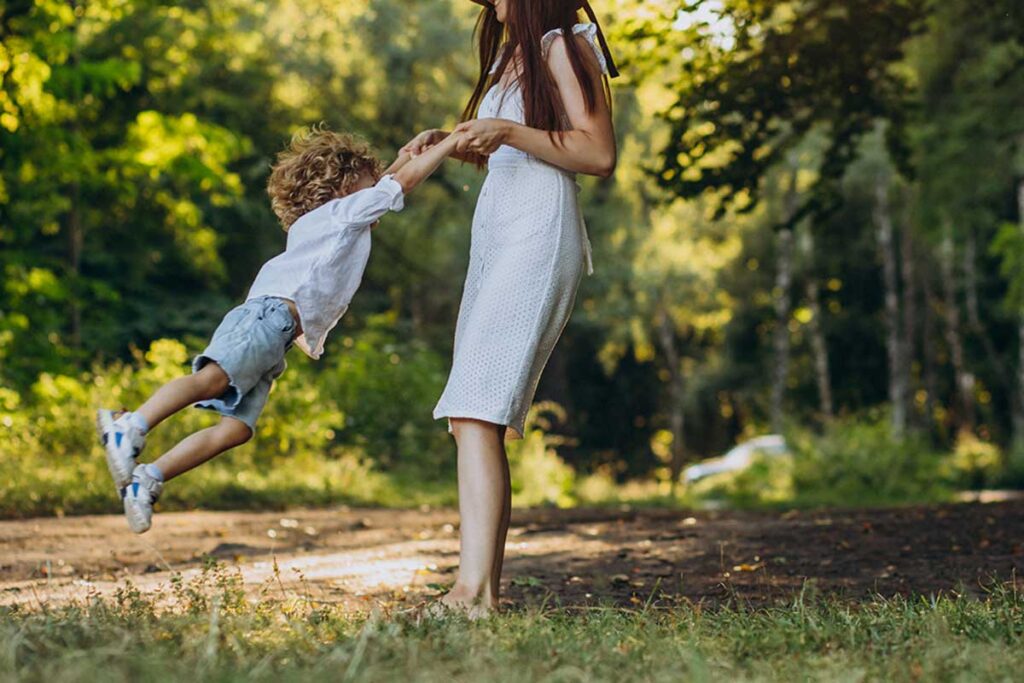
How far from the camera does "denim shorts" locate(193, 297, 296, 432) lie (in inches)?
170

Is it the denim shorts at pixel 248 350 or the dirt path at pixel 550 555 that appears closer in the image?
the denim shorts at pixel 248 350

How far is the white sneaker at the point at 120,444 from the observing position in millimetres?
4152

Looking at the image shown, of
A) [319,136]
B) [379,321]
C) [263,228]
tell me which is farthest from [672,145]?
[263,228]

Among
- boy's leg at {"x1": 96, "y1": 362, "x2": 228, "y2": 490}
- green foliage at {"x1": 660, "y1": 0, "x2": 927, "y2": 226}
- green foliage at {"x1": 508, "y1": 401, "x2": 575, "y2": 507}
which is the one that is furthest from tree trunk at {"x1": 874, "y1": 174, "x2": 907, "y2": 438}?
boy's leg at {"x1": 96, "y1": 362, "x2": 228, "y2": 490}

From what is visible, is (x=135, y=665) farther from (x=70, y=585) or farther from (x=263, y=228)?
(x=263, y=228)

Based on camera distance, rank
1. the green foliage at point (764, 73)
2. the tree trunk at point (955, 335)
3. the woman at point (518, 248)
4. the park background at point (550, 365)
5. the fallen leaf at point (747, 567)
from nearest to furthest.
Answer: the park background at point (550, 365) < the woman at point (518, 248) < the fallen leaf at point (747, 567) < the green foliage at point (764, 73) < the tree trunk at point (955, 335)

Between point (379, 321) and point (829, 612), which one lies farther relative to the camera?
point (379, 321)

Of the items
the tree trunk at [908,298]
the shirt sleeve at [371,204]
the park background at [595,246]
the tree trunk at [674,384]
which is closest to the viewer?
the shirt sleeve at [371,204]

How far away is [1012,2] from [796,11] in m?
1.62

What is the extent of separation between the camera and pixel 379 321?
17922mm

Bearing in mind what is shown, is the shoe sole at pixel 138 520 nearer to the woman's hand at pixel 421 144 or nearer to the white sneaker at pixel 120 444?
the white sneaker at pixel 120 444

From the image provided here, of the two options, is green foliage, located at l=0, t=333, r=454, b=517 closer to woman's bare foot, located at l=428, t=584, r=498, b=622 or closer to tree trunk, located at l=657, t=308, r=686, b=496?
woman's bare foot, located at l=428, t=584, r=498, b=622

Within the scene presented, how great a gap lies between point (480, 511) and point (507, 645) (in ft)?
3.18

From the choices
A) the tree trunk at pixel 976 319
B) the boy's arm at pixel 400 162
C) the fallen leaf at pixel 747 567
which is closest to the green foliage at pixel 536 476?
the fallen leaf at pixel 747 567
